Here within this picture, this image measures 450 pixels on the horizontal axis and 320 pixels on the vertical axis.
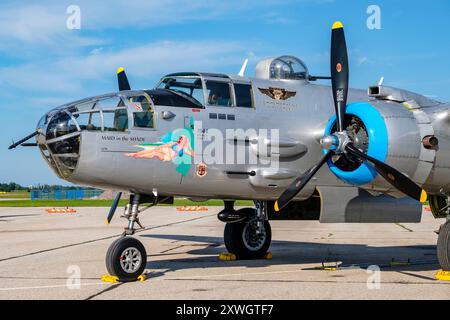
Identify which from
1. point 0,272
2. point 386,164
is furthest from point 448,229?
point 0,272

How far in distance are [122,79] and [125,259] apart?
606cm

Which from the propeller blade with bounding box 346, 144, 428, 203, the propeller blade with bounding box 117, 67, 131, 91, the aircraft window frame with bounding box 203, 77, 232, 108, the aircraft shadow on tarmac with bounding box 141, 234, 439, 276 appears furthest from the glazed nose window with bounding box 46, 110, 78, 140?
the propeller blade with bounding box 346, 144, 428, 203

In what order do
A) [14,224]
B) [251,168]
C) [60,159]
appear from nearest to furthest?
1. [60,159]
2. [251,168]
3. [14,224]

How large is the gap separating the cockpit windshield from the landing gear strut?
161 inches

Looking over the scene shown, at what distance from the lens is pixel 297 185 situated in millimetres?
12656

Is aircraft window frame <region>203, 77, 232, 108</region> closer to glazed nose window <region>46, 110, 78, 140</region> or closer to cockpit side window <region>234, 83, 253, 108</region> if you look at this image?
cockpit side window <region>234, 83, 253, 108</region>

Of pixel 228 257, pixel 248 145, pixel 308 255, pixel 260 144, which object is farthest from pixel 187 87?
pixel 308 255

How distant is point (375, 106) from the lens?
1245cm

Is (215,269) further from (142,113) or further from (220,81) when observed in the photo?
(220,81)

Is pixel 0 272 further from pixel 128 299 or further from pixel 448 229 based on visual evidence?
pixel 448 229

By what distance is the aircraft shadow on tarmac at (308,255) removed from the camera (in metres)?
14.8

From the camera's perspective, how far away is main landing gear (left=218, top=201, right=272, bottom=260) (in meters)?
16.1

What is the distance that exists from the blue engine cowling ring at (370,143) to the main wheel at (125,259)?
455 cm

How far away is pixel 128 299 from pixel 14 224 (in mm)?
24101
